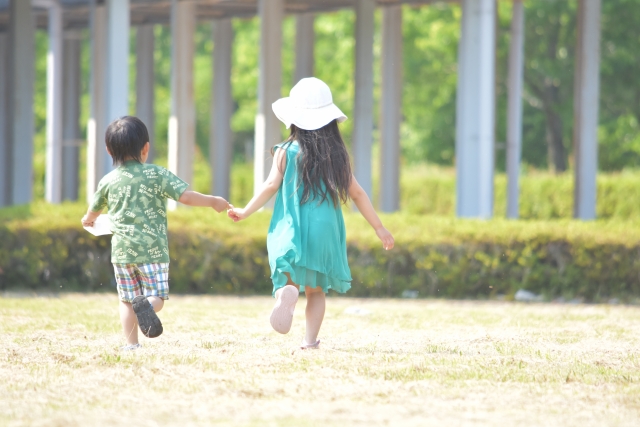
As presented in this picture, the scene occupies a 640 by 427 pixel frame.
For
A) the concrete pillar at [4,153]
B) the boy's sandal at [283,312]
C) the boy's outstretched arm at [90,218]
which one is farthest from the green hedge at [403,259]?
the concrete pillar at [4,153]

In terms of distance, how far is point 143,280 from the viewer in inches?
229

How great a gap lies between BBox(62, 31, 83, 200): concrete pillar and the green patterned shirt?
16.4m

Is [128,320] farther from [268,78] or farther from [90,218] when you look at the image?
[268,78]

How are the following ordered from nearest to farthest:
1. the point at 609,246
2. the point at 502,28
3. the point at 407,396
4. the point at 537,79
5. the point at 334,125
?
the point at 407,396 < the point at 334,125 < the point at 609,246 < the point at 502,28 < the point at 537,79

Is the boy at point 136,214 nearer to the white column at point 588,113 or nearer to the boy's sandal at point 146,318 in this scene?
the boy's sandal at point 146,318

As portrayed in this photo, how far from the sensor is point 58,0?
17375mm

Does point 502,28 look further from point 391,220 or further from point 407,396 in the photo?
point 407,396

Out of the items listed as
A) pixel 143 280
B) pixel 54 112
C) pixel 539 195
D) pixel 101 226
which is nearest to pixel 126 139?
pixel 101 226

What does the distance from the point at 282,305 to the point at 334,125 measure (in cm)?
113

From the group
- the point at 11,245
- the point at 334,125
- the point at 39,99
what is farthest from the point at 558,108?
the point at 334,125

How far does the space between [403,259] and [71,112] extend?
1343 centimetres

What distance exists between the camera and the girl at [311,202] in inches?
224

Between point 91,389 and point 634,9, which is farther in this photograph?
point 634,9

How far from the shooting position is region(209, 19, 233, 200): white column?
2028cm
